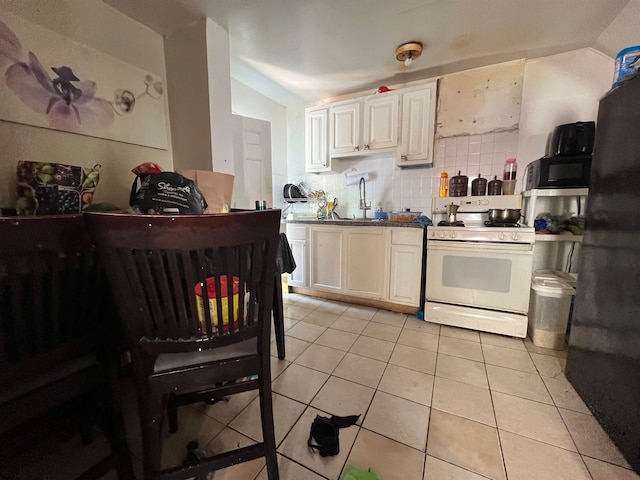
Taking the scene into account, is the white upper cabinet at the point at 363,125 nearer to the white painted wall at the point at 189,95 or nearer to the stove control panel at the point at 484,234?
the stove control panel at the point at 484,234

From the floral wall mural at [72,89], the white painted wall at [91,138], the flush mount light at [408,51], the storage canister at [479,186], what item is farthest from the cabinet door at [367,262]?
the floral wall mural at [72,89]

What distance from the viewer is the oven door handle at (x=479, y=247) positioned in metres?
1.85

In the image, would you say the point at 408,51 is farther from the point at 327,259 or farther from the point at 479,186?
the point at 327,259

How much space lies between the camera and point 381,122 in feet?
8.48

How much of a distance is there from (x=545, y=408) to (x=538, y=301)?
0.82 metres

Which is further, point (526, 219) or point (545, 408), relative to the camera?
point (526, 219)

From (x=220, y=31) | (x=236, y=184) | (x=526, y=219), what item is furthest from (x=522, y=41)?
(x=236, y=184)

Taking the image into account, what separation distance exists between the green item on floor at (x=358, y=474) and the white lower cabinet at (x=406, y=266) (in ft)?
5.13

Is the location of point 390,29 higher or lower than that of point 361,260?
higher

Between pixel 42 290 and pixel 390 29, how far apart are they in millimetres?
2429

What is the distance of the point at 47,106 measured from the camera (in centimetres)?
133

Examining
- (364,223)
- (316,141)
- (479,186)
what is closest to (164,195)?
(364,223)

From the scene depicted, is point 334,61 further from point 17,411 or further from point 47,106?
point 17,411

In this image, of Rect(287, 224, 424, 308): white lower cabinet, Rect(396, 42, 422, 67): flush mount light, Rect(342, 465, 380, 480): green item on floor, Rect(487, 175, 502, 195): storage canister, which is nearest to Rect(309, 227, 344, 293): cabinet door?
Rect(287, 224, 424, 308): white lower cabinet
